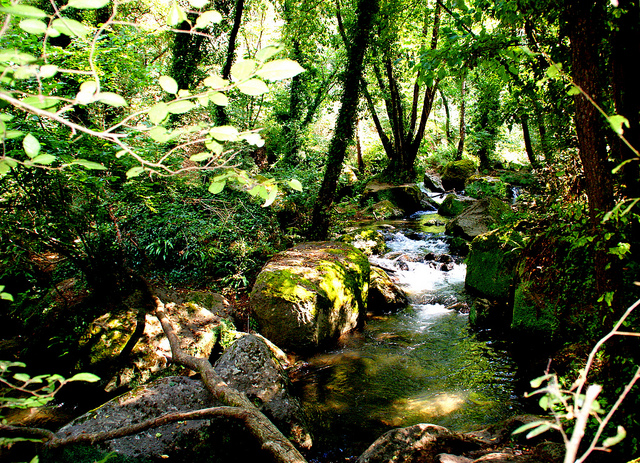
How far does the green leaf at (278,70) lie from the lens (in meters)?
1.10

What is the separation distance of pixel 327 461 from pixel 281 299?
234cm

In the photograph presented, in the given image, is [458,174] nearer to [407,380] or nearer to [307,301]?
[307,301]

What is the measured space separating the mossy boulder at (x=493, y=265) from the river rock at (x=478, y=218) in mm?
3069

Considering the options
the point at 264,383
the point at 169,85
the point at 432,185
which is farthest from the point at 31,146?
the point at 432,185

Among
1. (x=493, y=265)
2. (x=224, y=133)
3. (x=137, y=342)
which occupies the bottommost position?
(x=137, y=342)

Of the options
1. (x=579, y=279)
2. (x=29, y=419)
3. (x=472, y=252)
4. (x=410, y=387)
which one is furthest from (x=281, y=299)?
(x=472, y=252)

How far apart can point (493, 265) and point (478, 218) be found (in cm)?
418

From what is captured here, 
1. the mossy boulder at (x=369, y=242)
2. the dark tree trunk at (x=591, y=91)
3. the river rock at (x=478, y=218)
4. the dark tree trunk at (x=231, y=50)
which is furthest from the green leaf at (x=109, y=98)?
the river rock at (x=478, y=218)

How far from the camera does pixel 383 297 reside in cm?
693

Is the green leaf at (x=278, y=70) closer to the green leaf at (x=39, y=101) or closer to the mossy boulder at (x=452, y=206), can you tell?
the green leaf at (x=39, y=101)

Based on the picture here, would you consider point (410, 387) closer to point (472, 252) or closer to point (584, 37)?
point (472, 252)

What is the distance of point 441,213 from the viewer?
48.0 ft

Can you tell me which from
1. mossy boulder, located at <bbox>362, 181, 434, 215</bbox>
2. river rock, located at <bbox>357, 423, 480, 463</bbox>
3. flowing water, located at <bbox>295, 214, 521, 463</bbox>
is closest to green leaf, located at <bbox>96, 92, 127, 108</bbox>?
river rock, located at <bbox>357, 423, 480, 463</bbox>

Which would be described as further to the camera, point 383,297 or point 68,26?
point 383,297
